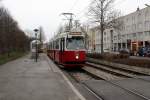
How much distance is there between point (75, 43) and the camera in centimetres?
2741

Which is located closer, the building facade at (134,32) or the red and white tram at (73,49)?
the red and white tram at (73,49)

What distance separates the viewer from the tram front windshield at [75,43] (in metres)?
27.3

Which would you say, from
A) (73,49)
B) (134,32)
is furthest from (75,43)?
(134,32)

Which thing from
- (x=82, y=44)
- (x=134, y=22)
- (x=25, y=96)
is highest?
(x=134, y=22)

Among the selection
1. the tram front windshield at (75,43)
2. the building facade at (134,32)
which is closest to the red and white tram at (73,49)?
the tram front windshield at (75,43)

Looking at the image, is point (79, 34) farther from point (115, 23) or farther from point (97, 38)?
point (97, 38)

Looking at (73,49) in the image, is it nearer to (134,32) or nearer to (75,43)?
(75,43)

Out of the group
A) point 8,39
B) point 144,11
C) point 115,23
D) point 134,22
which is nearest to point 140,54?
point 115,23

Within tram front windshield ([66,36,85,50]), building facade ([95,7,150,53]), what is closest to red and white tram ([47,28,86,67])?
tram front windshield ([66,36,85,50])

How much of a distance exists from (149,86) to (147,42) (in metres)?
79.2

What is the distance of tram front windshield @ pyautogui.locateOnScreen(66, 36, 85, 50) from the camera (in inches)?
1074

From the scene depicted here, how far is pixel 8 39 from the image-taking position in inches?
2061

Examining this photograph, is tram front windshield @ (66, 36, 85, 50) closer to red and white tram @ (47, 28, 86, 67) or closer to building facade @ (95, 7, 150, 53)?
red and white tram @ (47, 28, 86, 67)

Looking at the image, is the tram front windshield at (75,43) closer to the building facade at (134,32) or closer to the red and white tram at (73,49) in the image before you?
the red and white tram at (73,49)
